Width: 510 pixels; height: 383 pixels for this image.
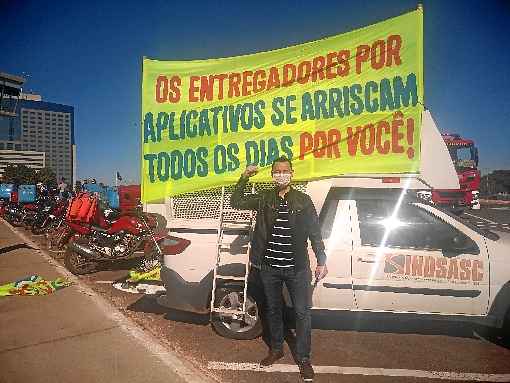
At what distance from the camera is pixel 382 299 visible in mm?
4246

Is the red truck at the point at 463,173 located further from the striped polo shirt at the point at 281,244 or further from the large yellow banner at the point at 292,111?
the striped polo shirt at the point at 281,244

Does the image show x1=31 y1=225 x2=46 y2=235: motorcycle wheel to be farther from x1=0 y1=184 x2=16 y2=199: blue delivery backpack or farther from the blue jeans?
the blue jeans

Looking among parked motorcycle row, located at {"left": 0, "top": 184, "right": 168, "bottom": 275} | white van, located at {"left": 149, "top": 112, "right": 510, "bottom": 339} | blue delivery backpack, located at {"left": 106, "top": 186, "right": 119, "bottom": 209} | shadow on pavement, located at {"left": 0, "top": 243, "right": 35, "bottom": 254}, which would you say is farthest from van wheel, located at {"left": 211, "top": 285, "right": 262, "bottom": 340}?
shadow on pavement, located at {"left": 0, "top": 243, "right": 35, "bottom": 254}

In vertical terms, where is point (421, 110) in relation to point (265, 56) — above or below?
below

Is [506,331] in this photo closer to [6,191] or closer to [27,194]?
[27,194]

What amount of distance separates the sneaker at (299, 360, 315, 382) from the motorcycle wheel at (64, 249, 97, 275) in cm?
597

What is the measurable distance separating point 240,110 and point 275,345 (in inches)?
113

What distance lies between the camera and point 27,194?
16016 millimetres

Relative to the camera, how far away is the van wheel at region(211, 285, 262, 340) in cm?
450

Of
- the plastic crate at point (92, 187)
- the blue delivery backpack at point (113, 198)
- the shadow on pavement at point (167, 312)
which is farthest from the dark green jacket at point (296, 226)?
the plastic crate at point (92, 187)

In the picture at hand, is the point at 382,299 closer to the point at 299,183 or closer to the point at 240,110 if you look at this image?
the point at 299,183

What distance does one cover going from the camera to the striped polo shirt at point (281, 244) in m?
3.66

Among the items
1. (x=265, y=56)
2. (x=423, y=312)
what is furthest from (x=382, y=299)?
(x=265, y=56)

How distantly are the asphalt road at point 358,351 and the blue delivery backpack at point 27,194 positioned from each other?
1299cm
